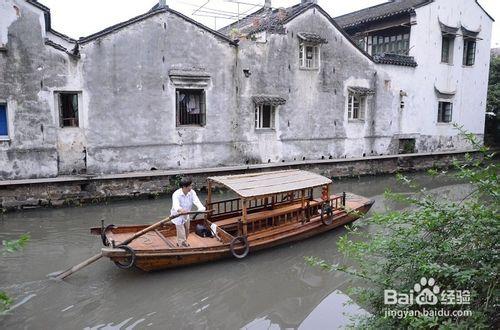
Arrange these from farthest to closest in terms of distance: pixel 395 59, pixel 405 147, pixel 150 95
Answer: pixel 405 147 → pixel 395 59 → pixel 150 95

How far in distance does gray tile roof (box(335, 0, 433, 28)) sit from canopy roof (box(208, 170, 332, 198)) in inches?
494

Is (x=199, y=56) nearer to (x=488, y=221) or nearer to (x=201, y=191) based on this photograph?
(x=201, y=191)

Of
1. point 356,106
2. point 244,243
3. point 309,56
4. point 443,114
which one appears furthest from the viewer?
point 443,114

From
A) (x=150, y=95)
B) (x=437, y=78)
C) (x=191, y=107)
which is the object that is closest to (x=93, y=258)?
(x=150, y=95)

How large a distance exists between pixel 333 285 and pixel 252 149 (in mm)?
8412

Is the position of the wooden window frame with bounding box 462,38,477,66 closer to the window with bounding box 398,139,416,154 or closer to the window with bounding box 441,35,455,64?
the window with bounding box 441,35,455,64

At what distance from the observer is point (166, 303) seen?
6523 millimetres

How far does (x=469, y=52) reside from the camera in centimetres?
2050

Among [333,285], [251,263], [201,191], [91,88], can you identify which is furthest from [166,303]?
[91,88]

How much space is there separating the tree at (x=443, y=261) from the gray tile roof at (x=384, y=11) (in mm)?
16791

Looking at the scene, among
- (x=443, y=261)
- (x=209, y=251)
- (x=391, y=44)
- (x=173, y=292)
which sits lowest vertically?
(x=173, y=292)

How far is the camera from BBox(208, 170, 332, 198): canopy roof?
806 cm

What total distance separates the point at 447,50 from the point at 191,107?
13.5m

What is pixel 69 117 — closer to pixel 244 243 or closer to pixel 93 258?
pixel 93 258
